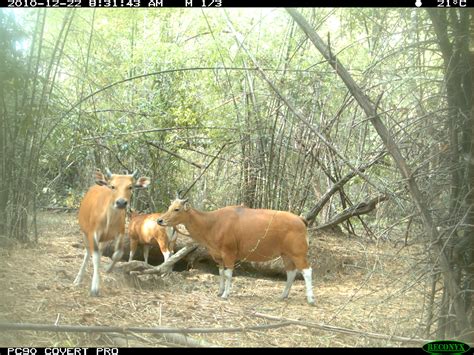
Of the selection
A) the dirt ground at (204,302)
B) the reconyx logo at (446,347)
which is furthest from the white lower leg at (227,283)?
the reconyx logo at (446,347)

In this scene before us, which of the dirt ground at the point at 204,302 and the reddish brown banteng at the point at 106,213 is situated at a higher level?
→ the reddish brown banteng at the point at 106,213

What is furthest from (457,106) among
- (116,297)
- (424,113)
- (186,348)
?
(116,297)

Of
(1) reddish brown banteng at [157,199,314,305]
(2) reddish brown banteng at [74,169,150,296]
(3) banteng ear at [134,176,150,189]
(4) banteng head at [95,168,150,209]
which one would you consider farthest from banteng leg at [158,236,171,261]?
(4) banteng head at [95,168,150,209]

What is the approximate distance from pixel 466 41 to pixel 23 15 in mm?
3980

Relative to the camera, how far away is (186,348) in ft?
12.5

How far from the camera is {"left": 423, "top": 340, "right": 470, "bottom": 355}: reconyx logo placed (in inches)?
139

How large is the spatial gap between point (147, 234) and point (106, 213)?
2655 mm

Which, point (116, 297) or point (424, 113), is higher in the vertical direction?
point (424, 113)

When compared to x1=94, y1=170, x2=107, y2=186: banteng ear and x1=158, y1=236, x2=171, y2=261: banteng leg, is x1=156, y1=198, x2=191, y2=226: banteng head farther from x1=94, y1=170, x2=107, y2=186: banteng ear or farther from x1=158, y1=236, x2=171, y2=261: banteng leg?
x1=158, y1=236, x2=171, y2=261: banteng leg

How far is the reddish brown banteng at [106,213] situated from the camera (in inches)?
224

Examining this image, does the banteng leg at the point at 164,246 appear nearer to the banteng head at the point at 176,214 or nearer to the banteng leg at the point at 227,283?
the banteng head at the point at 176,214

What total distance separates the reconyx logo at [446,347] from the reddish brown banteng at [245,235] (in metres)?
2.94

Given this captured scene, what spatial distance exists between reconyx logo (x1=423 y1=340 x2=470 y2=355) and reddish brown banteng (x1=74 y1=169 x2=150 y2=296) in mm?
3091

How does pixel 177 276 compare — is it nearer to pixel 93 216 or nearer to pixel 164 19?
pixel 93 216
